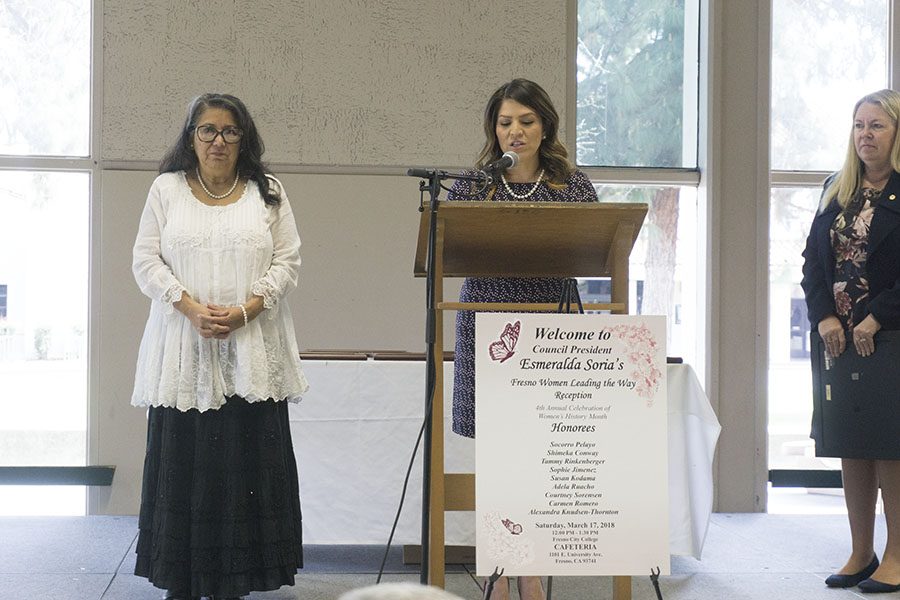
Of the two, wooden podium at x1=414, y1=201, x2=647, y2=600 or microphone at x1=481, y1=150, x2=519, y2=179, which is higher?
microphone at x1=481, y1=150, x2=519, y2=179

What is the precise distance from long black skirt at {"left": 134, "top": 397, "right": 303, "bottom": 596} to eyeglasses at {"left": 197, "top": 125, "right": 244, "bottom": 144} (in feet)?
2.76

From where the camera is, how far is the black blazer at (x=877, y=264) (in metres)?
3.63

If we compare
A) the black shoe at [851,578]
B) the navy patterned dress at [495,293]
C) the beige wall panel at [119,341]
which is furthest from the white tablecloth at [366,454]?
the beige wall panel at [119,341]

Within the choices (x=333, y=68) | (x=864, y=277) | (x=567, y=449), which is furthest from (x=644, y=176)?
(x=567, y=449)

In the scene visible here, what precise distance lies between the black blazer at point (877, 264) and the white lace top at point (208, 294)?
197cm

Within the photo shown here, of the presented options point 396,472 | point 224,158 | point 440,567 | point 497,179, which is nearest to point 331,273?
point 396,472

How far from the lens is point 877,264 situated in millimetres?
3693

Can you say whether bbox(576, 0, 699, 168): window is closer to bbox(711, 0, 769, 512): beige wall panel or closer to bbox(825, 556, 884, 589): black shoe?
bbox(711, 0, 769, 512): beige wall panel

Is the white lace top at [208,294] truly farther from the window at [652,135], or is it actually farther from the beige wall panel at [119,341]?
the window at [652,135]

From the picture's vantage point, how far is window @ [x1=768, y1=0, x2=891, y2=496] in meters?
5.48

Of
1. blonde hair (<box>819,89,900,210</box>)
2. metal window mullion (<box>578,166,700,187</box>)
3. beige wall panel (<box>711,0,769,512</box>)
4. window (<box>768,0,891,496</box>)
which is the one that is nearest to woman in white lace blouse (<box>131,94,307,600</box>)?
blonde hair (<box>819,89,900,210</box>)

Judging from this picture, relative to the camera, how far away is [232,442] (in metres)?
3.24

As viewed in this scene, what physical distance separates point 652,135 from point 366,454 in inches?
101

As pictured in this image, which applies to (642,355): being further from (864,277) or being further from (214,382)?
(864,277)
